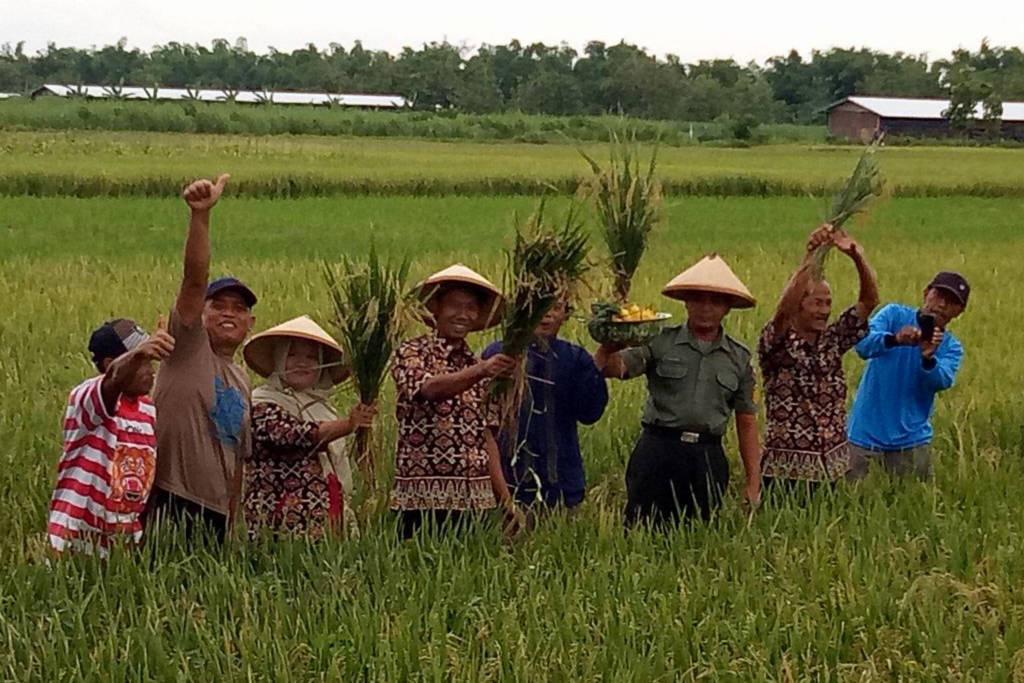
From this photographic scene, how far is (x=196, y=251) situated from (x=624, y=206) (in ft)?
5.37

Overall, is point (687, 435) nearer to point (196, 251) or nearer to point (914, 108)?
point (196, 251)

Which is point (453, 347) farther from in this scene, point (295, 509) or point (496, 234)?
point (496, 234)

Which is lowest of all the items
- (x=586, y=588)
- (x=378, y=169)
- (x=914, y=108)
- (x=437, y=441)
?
(x=586, y=588)

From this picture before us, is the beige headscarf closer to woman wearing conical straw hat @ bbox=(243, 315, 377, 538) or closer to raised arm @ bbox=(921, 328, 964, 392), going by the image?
woman wearing conical straw hat @ bbox=(243, 315, 377, 538)

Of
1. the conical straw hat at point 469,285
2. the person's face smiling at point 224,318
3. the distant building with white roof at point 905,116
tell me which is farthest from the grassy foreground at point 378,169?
the distant building with white roof at point 905,116

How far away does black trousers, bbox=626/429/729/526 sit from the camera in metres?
5.14

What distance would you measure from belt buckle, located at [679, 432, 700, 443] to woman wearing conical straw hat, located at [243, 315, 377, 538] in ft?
4.56

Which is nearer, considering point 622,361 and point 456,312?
point 456,312

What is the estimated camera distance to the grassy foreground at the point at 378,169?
955 inches

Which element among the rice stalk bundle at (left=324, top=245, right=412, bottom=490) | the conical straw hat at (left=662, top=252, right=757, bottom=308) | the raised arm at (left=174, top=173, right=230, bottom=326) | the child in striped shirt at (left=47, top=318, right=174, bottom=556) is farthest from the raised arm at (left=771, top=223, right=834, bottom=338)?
the child in striped shirt at (left=47, top=318, right=174, bottom=556)

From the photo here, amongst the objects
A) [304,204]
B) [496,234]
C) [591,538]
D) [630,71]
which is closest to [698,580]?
[591,538]

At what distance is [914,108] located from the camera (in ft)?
239

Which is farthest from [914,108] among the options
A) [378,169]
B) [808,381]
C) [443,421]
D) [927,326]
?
[443,421]

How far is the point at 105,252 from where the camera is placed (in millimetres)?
14984
